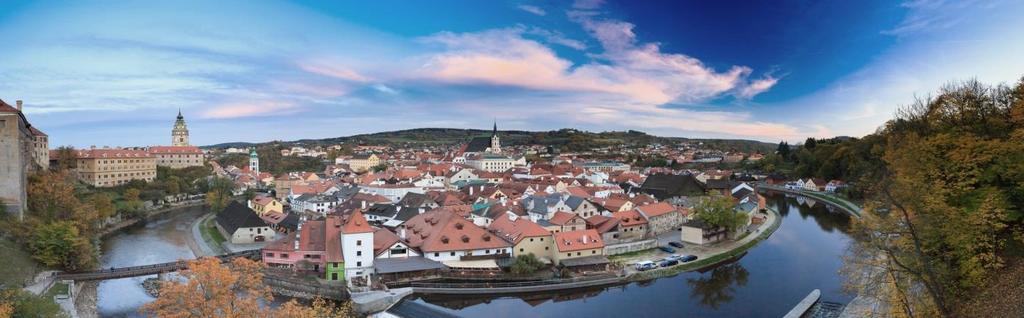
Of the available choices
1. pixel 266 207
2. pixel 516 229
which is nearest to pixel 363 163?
pixel 266 207

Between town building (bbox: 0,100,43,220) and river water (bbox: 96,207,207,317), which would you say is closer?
river water (bbox: 96,207,207,317)

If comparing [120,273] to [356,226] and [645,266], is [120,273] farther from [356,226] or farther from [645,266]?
[645,266]

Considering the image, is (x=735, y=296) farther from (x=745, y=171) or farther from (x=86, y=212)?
(x=745, y=171)

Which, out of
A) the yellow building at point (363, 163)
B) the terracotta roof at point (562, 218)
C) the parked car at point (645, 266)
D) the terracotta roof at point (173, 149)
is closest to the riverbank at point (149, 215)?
the terracotta roof at point (173, 149)

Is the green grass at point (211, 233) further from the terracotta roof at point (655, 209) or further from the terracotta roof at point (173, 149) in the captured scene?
the terracotta roof at point (173, 149)

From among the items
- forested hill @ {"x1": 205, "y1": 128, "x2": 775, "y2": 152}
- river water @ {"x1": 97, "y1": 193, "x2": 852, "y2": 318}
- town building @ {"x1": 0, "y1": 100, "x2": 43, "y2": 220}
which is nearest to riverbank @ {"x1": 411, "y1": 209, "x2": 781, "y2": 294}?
river water @ {"x1": 97, "y1": 193, "x2": 852, "y2": 318}

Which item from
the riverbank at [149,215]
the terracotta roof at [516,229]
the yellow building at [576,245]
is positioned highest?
the terracotta roof at [516,229]

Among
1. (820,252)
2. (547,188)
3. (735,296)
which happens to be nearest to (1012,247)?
(735,296)

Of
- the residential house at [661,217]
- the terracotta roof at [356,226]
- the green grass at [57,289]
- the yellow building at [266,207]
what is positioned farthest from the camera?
the yellow building at [266,207]

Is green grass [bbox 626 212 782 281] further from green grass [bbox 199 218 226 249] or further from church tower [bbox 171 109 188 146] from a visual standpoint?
church tower [bbox 171 109 188 146]
